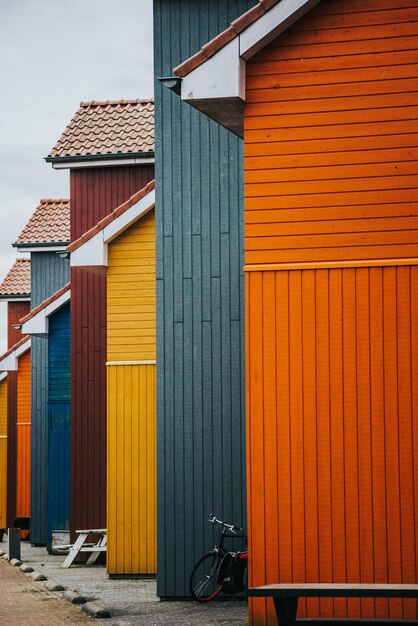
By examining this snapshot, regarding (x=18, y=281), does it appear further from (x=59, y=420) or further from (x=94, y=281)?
(x=94, y=281)

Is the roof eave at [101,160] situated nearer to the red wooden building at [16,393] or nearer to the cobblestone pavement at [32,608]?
the cobblestone pavement at [32,608]

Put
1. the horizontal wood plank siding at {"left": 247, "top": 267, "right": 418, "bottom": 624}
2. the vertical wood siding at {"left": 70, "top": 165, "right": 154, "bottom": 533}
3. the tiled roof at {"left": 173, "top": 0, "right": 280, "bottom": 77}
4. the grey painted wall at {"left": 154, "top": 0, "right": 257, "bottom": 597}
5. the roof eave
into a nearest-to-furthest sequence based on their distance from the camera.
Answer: the horizontal wood plank siding at {"left": 247, "top": 267, "right": 418, "bottom": 624}
the tiled roof at {"left": 173, "top": 0, "right": 280, "bottom": 77}
the grey painted wall at {"left": 154, "top": 0, "right": 257, "bottom": 597}
the roof eave
the vertical wood siding at {"left": 70, "top": 165, "right": 154, "bottom": 533}

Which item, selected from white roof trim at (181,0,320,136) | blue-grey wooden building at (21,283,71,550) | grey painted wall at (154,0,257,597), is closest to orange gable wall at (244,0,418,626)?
white roof trim at (181,0,320,136)

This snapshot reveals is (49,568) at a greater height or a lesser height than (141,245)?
lesser

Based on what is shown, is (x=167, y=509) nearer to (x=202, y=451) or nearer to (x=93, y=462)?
(x=202, y=451)

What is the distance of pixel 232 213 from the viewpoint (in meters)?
15.5

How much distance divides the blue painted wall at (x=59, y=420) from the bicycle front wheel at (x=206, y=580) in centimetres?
1141

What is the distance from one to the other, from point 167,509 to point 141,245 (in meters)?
5.61

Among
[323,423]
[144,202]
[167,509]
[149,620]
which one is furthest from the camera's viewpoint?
[144,202]

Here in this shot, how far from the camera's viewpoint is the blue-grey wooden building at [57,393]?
1016 inches

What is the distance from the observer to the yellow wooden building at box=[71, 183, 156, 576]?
62.6ft

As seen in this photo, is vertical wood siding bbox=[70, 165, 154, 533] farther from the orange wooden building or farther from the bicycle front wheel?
the orange wooden building

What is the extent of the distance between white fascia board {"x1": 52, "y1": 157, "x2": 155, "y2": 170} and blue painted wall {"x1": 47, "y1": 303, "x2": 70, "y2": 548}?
12.1ft

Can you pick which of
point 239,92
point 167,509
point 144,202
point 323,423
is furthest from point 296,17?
point 144,202
